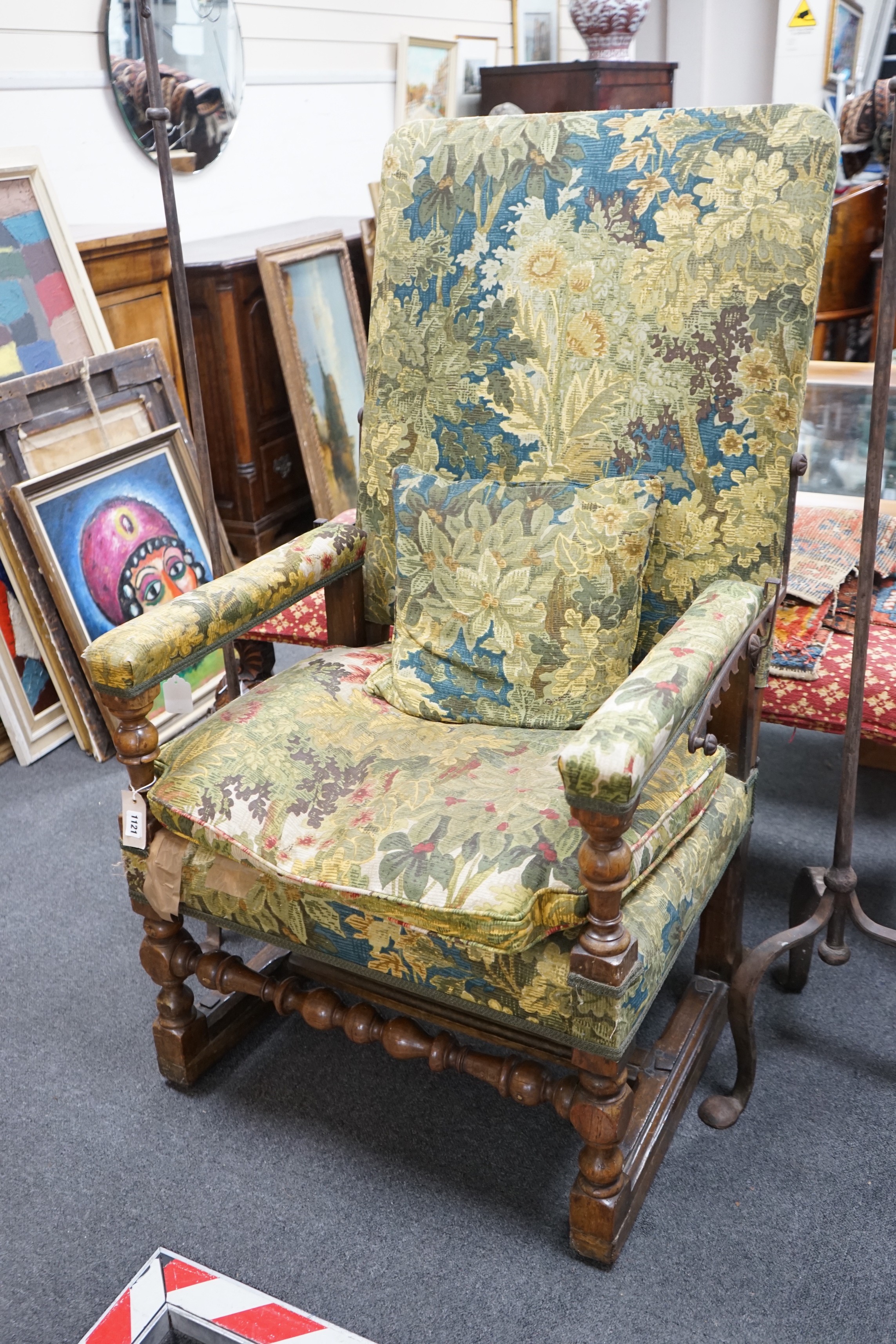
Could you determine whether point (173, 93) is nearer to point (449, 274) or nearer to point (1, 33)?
point (1, 33)

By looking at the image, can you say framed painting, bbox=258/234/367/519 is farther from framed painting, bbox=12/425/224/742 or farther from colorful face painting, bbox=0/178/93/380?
colorful face painting, bbox=0/178/93/380

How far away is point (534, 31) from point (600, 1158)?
4785 mm

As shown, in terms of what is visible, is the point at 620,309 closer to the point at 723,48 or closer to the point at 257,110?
the point at 257,110

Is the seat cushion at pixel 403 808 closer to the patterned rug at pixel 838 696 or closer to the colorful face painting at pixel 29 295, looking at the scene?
the patterned rug at pixel 838 696

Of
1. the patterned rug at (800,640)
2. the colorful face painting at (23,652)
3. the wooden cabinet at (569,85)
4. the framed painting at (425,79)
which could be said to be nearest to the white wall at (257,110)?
the framed painting at (425,79)

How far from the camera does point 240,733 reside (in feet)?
5.04

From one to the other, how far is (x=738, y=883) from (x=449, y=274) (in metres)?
1.01

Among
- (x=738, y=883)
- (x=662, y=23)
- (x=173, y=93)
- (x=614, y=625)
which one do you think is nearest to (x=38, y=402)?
(x=173, y=93)

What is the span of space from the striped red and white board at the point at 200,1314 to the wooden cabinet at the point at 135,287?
2.22 m

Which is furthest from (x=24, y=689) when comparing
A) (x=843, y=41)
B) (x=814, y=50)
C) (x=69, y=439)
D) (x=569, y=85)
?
(x=843, y=41)

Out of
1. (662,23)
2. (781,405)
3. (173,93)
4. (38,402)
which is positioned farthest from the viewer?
(662,23)

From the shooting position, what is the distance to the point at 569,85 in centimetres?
424

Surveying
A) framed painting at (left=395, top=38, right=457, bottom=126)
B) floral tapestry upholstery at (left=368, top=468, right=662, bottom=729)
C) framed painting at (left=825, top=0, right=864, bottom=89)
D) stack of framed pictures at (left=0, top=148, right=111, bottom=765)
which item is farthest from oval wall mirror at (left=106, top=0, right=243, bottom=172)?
framed painting at (left=825, top=0, right=864, bottom=89)

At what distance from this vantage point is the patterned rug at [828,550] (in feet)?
6.38
